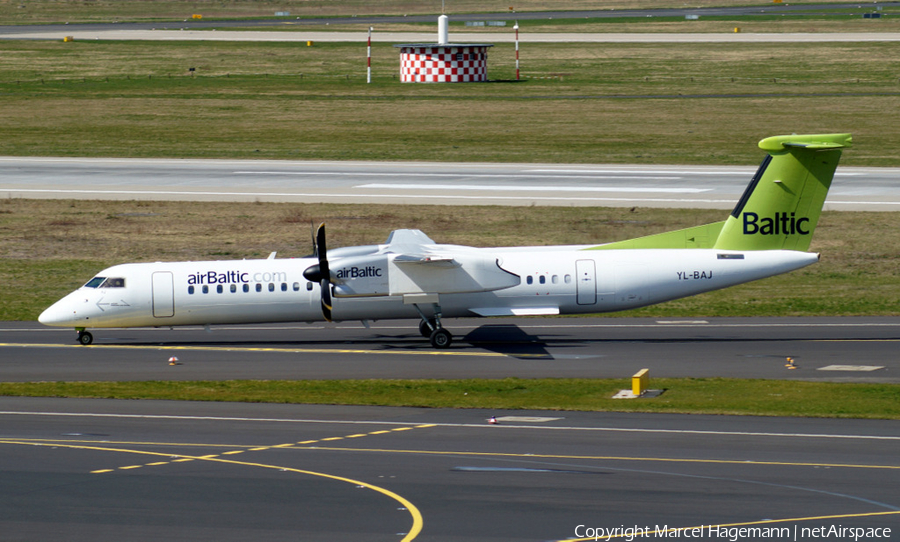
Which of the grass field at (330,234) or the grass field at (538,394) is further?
the grass field at (330,234)

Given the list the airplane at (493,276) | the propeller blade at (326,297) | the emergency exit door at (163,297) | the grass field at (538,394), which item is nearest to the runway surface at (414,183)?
the airplane at (493,276)

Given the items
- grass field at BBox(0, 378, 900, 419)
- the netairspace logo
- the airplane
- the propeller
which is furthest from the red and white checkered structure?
the netairspace logo

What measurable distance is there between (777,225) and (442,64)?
193 ft

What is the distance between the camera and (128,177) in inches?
2400

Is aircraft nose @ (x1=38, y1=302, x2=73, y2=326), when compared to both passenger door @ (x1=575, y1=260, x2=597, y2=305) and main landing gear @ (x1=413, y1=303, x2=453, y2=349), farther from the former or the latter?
passenger door @ (x1=575, y1=260, x2=597, y2=305)

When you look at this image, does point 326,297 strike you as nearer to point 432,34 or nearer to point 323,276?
point 323,276

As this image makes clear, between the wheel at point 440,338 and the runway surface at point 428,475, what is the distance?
23.1ft

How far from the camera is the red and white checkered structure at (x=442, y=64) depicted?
8769 centimetres

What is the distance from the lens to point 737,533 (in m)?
16.9

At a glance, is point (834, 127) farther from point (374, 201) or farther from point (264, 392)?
point (264, 392)

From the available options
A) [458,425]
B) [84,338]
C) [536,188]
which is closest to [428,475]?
[458,425]

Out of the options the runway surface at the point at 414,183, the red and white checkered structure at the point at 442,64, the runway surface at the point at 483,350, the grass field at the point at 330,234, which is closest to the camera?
the runway surface at the point at 483,350

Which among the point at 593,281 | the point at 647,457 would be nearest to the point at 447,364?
the point at 593,281

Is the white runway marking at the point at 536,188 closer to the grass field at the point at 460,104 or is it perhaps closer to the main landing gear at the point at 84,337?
the grass field at the point at 460,104
